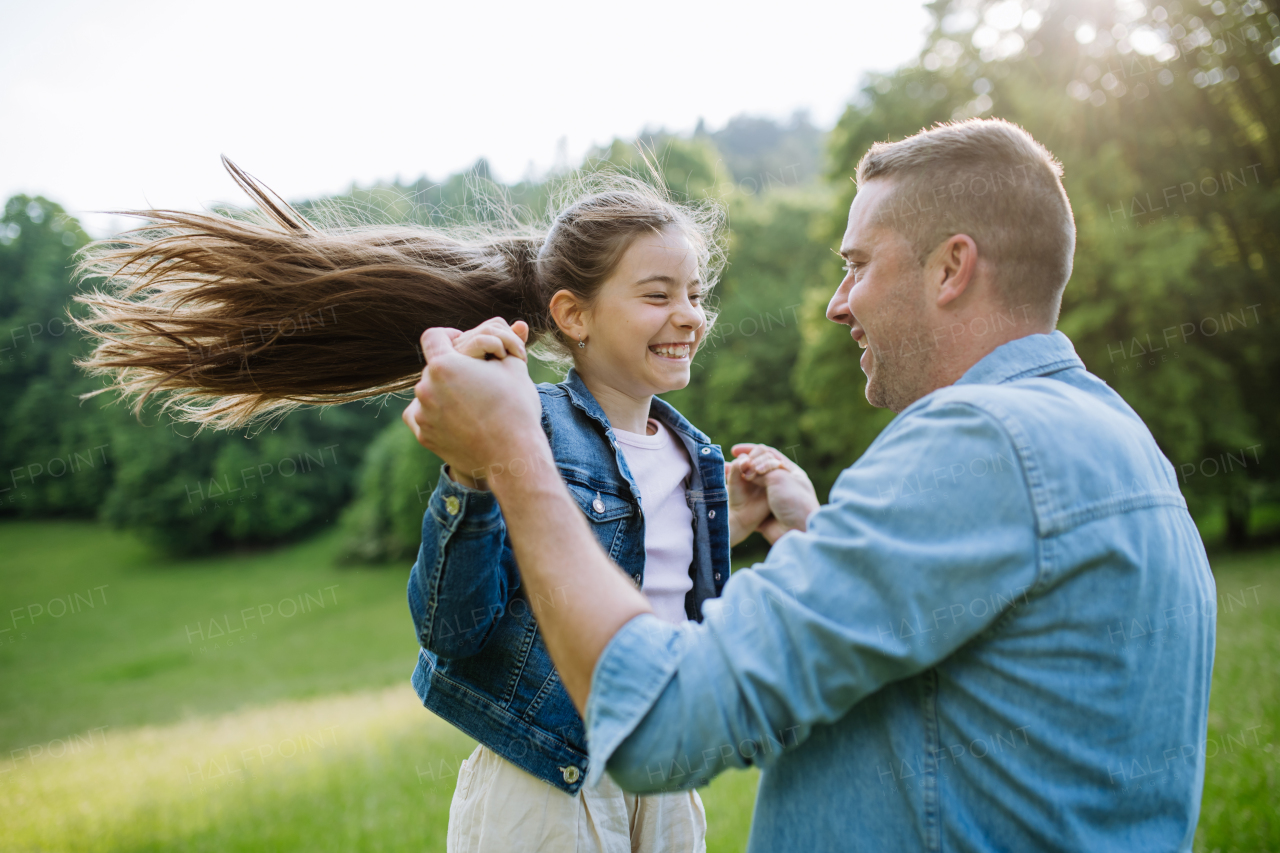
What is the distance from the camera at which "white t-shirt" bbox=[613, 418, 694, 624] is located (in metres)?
2.44

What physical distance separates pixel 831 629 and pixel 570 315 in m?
1.71

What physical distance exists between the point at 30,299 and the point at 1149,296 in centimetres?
5266

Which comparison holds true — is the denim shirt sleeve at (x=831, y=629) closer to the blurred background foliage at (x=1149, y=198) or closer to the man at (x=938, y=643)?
the man at (x=938, y=643)

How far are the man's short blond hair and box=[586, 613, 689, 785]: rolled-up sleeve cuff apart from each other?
1130mm

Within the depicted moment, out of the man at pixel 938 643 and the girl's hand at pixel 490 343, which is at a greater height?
the girl's hand at pixel 490 343

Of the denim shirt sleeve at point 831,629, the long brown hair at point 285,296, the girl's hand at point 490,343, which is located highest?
the long brown hair at point 285,296

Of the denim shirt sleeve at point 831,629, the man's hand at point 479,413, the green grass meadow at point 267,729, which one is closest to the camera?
the denim shirt sleeve at point 831,629

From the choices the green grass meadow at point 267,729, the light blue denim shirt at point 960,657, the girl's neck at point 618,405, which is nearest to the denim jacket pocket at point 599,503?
the girl's neck at point 618,405

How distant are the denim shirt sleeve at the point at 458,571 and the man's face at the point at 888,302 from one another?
1.02 meters

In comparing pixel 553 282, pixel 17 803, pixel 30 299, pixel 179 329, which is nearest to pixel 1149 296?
pixel 553 282

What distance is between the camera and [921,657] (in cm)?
127

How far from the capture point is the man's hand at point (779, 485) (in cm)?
269

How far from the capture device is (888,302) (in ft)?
6.15

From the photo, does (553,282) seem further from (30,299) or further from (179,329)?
(30,299)
